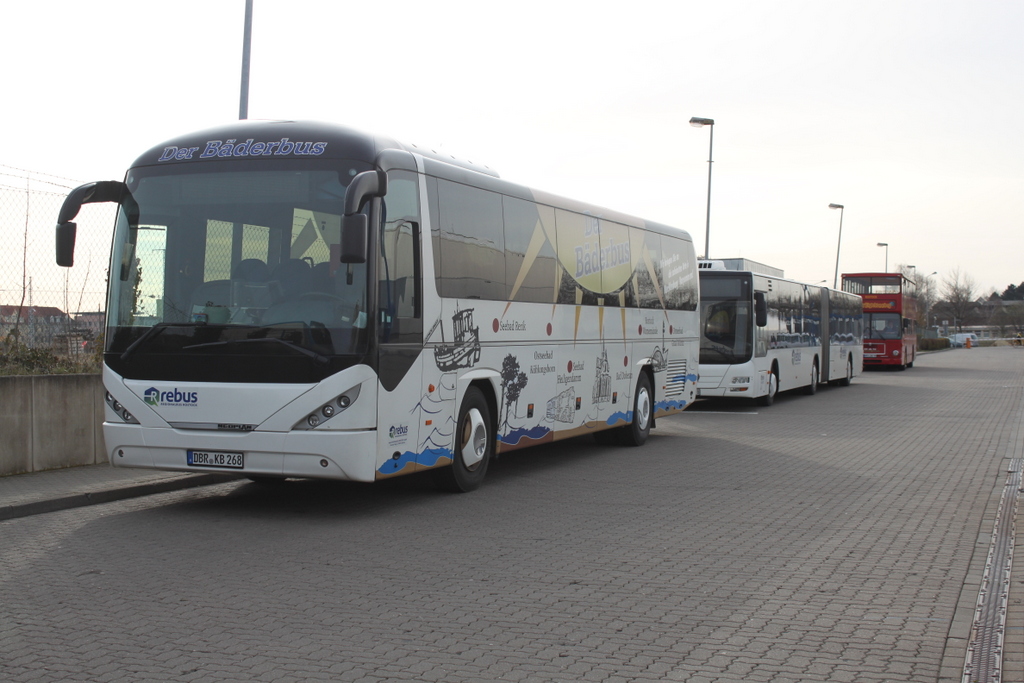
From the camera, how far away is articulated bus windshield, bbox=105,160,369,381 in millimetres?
8906

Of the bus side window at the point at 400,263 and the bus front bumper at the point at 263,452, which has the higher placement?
the bus side window at the point at 400,263

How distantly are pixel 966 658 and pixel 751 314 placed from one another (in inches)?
728

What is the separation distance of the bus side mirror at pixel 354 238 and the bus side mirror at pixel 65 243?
108 inches

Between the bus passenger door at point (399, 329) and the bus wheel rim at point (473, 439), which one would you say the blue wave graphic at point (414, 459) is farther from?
the bus wheel rim at point (473, 439)

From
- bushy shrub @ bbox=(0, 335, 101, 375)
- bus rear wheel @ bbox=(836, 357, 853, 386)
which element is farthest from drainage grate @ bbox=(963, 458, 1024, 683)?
bus rear wheel @ bbox=(836, 357, 853, 386)

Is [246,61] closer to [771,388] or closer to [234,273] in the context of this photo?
[234,273]

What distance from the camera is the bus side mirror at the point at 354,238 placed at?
8.38 metres

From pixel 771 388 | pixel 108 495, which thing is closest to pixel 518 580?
pixel 108 495

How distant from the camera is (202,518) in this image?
9.29 meters

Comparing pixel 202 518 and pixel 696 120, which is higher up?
pixel 696 120

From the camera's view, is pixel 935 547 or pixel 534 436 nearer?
pixel 935 547

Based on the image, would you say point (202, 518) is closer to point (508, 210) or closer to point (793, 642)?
point (508, 210)

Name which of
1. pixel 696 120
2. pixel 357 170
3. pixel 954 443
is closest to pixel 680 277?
pixel 954 443

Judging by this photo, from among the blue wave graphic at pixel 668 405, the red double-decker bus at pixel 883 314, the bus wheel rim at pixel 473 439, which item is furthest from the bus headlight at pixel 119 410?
the red double-decker bus at pixel 883 314
